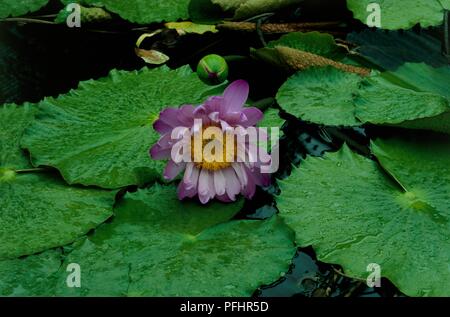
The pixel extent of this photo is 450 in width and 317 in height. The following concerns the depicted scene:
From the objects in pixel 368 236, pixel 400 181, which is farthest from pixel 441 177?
pixel 368 236

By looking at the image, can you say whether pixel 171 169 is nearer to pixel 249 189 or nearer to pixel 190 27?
pixel 249 189

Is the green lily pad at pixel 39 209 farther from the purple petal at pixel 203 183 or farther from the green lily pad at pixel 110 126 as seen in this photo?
the purple petal at pixel 203 183

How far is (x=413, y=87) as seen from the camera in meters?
1.88

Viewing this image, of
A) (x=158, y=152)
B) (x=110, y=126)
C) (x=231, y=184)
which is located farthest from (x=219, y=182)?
(x=110, y=126)

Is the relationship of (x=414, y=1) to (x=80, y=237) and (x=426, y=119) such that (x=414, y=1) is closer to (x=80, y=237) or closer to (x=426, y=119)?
(x=426, y=119)

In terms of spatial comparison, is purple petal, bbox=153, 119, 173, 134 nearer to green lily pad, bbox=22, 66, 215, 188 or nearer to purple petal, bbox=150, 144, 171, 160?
purple petal, bbox=150, 144, 171, 160

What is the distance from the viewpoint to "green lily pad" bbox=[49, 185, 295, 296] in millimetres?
1365

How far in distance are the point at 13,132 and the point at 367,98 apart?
36.0 inches

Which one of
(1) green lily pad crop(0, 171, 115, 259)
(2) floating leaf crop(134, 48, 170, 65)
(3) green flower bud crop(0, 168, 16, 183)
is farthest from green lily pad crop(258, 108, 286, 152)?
(3) green flower bud crop(0, 168, 16, 183)

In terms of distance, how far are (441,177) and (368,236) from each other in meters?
0.29

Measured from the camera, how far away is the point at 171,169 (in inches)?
61.2

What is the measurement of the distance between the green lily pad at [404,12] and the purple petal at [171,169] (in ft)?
2.67
